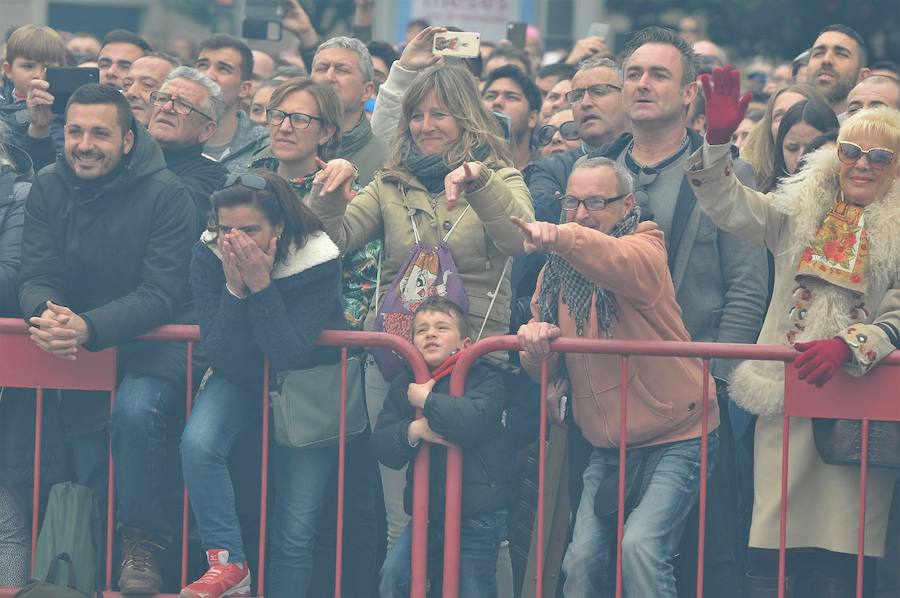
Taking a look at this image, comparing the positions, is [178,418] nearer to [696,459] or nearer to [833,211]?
[696,459]

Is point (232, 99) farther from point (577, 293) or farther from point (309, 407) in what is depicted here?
point (577, 293)

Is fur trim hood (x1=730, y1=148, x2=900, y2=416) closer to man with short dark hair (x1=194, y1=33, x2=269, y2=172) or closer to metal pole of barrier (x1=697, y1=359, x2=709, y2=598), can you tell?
metal pole of barrier (x1=697, y1=359, x2=709, y2=598)

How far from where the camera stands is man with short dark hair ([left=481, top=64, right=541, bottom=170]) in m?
8.53

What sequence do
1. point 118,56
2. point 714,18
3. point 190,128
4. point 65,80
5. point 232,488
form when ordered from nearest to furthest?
1. point 232,488
2. point 190,128
3. point 65,80
4. point 118,56
5. point 714,18

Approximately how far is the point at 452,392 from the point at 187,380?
109cm

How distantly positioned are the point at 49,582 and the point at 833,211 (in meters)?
3.21

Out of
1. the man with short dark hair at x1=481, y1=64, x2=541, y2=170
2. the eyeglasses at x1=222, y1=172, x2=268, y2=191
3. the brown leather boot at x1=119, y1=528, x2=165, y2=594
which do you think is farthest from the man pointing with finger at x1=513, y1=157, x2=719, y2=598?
the man with short dark hair at x1=481, y1=64, x2=541, y2=170

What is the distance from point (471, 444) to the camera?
6188mm

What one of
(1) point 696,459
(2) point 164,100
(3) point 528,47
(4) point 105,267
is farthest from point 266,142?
(3) point 528,47

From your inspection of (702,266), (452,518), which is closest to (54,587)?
(452,518)

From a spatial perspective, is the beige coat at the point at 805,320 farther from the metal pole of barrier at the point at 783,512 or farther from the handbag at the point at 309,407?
the handbag at the point at 309,407

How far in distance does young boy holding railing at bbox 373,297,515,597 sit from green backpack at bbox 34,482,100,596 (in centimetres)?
112

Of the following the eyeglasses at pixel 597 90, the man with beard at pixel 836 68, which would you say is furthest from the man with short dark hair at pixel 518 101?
the man with beard at pixel 836 68

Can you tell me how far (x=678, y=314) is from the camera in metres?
6.19
